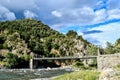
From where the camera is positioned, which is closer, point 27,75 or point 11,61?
point 27,75

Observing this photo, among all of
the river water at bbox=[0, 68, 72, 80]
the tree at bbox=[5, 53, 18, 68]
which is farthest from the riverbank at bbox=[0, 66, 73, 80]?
the tree at bbox=[5, 53, 18, 68]

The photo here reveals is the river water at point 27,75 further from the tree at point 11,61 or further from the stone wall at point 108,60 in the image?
the tree at point 11,61

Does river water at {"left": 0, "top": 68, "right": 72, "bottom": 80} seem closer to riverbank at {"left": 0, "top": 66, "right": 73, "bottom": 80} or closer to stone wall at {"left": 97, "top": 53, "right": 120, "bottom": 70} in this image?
riverbank at {"left": 0, "top": 66, "right": 73, "bottom": 80}

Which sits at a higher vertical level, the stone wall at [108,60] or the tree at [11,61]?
the tree at [11,61]

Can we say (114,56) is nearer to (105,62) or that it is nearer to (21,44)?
(105,62)

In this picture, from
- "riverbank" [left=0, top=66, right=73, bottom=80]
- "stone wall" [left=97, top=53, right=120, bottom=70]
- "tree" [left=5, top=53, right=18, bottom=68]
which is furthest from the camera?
"tree" [left=5, top=53, right=18, bottom=68]

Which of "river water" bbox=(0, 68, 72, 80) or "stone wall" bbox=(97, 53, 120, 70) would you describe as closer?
"river water" bbox=(0, 68, 72, 80)

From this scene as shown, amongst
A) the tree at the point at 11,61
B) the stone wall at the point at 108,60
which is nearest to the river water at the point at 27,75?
the stone wall at the point at 108,60

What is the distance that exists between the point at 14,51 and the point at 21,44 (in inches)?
383

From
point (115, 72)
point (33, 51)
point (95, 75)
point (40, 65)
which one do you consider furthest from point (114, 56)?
point (33, 51)

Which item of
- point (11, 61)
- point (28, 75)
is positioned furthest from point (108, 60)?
point (11, 61)

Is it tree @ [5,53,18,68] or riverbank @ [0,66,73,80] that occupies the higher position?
tree @ [5,53,18,68]

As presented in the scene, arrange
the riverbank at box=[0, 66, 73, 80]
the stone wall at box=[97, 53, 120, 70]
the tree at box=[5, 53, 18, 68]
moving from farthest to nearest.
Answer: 1. the tree at box=[5, 53, 18, 68]
2. the stone wall at box=[97, 53, 120, 70]
3. the riverbank at box=[0, 66, 73, 80]

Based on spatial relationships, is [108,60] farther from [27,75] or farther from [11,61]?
[11,61]
